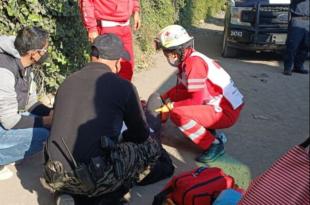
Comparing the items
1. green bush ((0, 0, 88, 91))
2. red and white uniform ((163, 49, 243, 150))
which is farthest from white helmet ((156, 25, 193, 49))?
green bush ((0, 0, 88, 91))

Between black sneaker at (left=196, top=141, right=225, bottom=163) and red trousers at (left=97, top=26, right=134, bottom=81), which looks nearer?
black sneaker at (left=196, top=141, right=225, bottom=163)

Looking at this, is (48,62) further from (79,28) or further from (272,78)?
(272,78)

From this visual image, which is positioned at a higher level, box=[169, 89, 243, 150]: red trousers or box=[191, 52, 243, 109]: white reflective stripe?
box=[191, 52, 243, 109]: white reflective stripe

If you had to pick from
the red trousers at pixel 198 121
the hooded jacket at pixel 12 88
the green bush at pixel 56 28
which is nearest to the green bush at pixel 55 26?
the green bush at pixel 56 28

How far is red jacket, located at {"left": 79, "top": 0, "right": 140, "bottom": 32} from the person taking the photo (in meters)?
5.36

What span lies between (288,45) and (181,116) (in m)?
4.32

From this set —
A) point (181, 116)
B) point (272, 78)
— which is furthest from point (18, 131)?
point (272, 78)

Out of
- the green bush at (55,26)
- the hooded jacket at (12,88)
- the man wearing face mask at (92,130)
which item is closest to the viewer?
the man wearing face mask at (92,130)

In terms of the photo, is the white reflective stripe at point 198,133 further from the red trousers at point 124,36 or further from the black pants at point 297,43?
the black pants at point 297,43

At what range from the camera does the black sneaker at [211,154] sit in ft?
15.7

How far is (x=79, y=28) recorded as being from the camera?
6.41 m

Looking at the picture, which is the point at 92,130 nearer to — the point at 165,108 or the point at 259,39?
the point at 165,108

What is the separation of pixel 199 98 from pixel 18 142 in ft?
5.71

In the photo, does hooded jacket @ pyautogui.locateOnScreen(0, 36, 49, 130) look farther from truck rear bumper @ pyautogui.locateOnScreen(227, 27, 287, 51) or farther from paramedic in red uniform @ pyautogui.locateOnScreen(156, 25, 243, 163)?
truck rear bumper @ pyautogui.locateOnScreen(227, 27, 287, 51)
